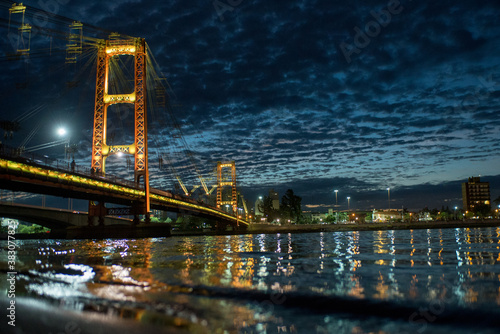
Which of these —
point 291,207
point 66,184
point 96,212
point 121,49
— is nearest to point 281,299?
point 66,184

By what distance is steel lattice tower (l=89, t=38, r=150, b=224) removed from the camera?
5997cm

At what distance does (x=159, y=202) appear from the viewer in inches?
2586

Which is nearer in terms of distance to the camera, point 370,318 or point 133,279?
point 370,318

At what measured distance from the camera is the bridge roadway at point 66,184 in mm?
36219

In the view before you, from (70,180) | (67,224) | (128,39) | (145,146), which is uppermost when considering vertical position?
(128,39)

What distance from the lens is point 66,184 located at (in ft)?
143

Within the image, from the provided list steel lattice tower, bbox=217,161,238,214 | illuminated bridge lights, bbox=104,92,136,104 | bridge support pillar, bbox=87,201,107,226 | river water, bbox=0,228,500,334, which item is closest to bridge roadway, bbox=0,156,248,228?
bridge support pillar, bbox=87,201,107,226

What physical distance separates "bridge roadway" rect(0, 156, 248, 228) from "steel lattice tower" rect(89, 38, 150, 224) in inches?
160

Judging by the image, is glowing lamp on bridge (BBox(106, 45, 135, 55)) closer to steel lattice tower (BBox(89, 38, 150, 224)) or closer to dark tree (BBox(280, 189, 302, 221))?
steel lattice tower (BBox(89, 38, 150, 224))

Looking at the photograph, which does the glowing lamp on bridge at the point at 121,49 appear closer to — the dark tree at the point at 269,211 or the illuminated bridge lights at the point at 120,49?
the illuminated bridge lights at the point at 120,49

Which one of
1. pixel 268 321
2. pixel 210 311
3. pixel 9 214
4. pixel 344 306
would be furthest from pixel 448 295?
pixel 9 214

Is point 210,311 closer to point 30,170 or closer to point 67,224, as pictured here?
point 30,170

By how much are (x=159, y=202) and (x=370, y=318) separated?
6405cm

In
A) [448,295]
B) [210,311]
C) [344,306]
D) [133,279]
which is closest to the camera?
[210,311]
